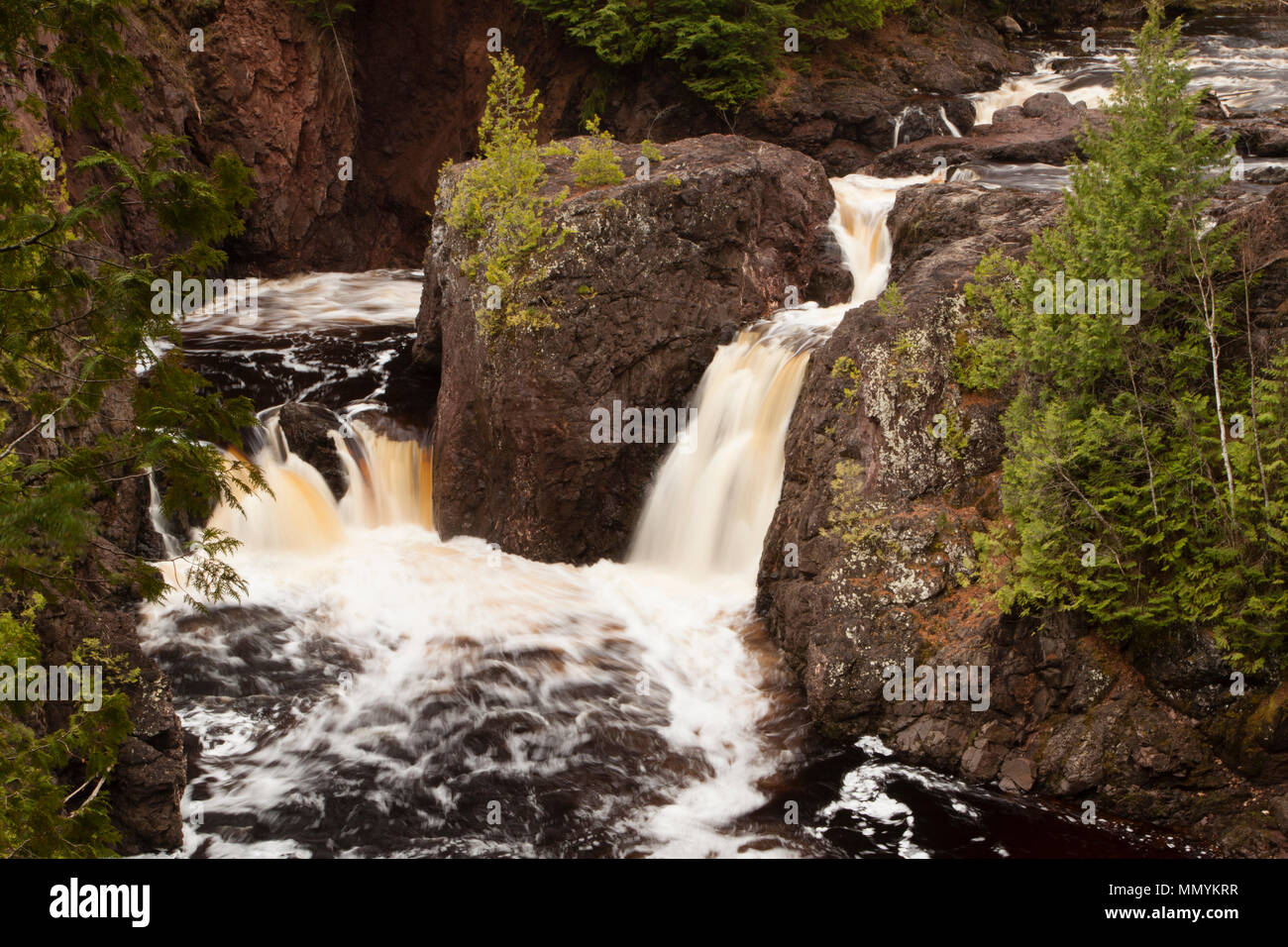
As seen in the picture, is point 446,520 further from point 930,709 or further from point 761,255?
point 930,709

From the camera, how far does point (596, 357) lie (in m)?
12.6

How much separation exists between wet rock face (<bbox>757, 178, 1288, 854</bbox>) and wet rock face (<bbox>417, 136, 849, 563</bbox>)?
2.34m

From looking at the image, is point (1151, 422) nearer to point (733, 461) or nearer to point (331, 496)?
point (733, 461)

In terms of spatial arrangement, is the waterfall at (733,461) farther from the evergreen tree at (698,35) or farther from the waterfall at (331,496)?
the evergreen tree at (698,35)

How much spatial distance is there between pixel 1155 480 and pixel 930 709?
263 centimetres

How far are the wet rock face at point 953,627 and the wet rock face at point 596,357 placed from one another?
234 centimetres

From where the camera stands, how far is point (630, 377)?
12688mm

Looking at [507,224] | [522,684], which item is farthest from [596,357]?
[522,684]

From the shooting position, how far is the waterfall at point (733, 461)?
11773 mm

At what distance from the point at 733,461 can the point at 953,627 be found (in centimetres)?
375

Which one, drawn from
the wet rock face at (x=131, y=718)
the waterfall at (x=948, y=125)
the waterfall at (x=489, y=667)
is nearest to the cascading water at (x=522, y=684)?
the waterfall at (x=489, y=667)

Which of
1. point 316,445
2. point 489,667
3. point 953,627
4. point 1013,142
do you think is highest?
point 1013,142

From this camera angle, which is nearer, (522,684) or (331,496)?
(522,684)
